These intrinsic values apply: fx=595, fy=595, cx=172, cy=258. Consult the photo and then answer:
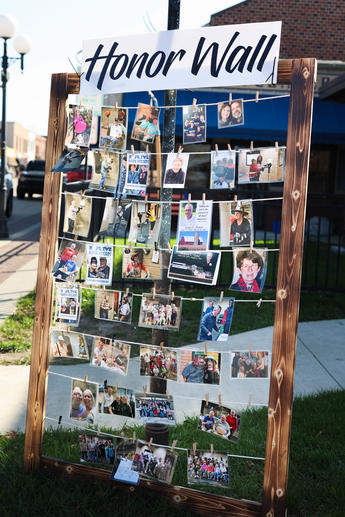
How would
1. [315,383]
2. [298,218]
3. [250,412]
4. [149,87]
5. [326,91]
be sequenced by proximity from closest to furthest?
[298,218] < [149,87] < [250,412] < [315,383] < [326,91]

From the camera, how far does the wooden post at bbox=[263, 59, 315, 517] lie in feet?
9.14

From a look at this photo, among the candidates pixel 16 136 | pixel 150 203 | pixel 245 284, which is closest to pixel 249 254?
pixel 245 284

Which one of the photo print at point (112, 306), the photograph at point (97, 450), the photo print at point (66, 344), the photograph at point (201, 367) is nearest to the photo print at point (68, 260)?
A: the photo print at point (112, 306)

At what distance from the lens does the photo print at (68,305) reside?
129 inches

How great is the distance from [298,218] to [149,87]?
1003 millimetres

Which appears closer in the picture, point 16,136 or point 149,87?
point 149,87

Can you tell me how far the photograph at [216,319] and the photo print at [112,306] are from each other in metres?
0.45

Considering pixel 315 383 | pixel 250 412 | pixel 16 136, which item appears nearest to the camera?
pixel 250 412

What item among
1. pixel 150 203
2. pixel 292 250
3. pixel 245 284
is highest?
pixel 150 203

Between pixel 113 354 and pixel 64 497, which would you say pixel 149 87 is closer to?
pixel 113 354

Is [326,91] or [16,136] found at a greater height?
[16,136]

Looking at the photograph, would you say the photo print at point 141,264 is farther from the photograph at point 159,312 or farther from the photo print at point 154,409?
the photo print at point 154,409

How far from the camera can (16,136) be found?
A: 91.9m

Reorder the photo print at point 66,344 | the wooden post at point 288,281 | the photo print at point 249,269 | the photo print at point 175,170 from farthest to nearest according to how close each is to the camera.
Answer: the photo print at point 66,344 < the photo print at point 175,170 < the photo print at point 249,269 < the wooden post at point 288,281
